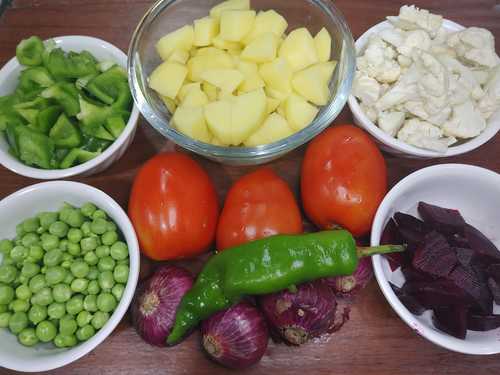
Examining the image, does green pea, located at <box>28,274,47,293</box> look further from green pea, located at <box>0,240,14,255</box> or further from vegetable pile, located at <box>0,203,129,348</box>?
green pea, located at <box>0,240,14,255</box>

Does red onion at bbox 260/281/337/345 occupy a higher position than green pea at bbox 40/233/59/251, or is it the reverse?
green pea at bbox 40/233/59/251

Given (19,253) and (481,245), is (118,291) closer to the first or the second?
(19,253)

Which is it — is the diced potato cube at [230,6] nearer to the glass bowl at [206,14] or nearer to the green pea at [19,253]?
the glass bowl at [206,14]

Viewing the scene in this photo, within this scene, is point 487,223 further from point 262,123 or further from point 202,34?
point 202,34

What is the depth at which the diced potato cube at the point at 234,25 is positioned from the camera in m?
1.14

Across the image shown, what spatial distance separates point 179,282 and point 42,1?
99 cm

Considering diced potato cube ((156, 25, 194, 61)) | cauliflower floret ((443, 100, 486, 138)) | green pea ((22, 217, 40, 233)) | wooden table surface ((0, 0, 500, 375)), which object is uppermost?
diced potato cube ((156, 25, 194, 61))

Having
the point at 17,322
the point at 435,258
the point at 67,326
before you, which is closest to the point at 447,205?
the point at 435,258

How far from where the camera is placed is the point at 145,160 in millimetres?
1297

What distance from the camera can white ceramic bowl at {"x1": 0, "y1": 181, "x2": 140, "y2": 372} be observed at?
0.99 metres

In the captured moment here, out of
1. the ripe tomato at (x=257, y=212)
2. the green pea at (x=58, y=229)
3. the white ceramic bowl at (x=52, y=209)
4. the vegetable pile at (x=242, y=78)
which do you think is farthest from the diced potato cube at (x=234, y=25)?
the green pea at (x=58, y=229)

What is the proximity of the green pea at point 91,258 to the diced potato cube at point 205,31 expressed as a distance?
559 millimetres

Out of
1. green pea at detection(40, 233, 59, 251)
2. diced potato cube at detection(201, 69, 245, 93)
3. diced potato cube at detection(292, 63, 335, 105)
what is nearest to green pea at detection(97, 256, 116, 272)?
green pea at detection(40, 233, 59, 251)

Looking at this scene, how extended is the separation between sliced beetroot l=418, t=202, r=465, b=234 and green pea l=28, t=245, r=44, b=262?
89 centimetres
